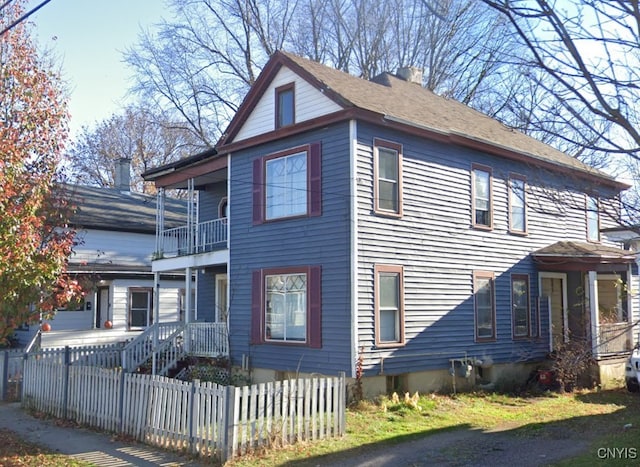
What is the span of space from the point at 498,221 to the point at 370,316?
623 cm

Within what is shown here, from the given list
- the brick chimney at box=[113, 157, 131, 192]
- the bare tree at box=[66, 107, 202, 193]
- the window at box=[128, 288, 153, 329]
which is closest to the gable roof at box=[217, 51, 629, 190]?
the window at box=[128, 288, 153, 329]

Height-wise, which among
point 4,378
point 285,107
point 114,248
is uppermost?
point 285,107

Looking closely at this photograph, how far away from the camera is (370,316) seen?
49.8 ft

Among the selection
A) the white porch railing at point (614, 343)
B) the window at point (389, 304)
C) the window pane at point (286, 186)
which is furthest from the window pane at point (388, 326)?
the white porch railing at point (614, 343)

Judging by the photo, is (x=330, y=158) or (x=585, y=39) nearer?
(x=585, y=39)

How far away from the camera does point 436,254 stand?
17172mm

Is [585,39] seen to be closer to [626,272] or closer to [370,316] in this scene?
[370,316]

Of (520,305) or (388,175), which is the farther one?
(520,305)

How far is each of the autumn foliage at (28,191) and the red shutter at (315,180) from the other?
622 cm

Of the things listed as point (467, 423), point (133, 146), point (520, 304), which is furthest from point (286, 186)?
point (133, 146)

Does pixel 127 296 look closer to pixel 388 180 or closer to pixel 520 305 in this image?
pixel 388 180

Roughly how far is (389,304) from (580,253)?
6805mm

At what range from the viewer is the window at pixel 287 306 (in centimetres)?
1569

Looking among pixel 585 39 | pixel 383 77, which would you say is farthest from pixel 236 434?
pixel 383 77
